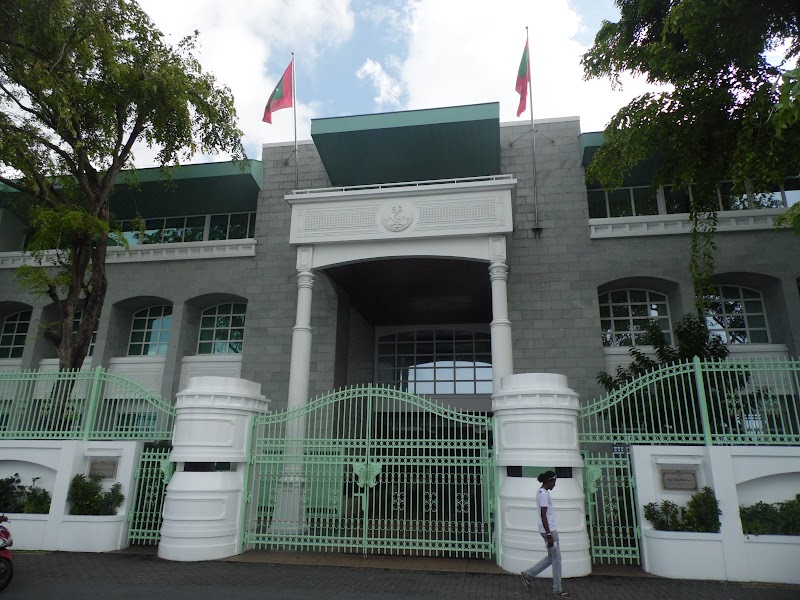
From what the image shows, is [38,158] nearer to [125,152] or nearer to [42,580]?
[125,152]

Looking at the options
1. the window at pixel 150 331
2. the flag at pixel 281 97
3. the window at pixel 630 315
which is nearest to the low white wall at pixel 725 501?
the window at pixel 630 315

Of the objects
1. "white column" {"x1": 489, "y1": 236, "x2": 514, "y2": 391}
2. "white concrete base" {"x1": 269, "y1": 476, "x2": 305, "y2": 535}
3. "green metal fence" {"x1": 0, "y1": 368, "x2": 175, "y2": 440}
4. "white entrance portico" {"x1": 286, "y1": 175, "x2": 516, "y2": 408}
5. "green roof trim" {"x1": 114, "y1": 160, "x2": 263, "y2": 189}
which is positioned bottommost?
"white concrete base" {"x1": 269, "y1": 476, "x2": 305, "y2": 535}

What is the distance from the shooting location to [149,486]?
31.8 ft

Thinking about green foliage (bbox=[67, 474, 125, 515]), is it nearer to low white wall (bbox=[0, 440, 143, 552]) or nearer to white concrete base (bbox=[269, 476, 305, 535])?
low white wall (bbox=[0, 440, 143, 552])

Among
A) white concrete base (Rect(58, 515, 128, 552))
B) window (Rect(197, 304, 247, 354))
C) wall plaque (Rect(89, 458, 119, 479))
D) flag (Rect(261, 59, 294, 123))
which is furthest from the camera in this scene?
window (Rect(197, 304, 247, 354))

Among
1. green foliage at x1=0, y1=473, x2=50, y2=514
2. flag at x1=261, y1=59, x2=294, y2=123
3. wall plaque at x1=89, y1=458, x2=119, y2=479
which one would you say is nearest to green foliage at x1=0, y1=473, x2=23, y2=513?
green foliage at x1=0, y1=473, x2=50, y2=514

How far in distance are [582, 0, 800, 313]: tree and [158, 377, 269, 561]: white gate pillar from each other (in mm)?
8894

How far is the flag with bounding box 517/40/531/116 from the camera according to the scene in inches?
549

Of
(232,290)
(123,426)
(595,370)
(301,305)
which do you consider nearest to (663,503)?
(595,370)

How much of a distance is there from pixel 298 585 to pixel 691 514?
5.47 metres

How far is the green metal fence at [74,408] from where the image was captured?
10.0 meters

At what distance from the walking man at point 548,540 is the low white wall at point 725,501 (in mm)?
1965

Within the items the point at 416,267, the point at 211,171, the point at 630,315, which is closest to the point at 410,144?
the point at 416,267

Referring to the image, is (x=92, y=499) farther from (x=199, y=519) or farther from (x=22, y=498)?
(x=199, y=519)
